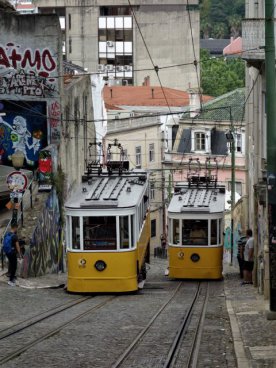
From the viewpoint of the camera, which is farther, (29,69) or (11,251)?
(29,69)

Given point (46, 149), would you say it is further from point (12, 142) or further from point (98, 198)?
point (98, 198)

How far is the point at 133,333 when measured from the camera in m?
17.0

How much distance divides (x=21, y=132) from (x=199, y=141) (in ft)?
97.4

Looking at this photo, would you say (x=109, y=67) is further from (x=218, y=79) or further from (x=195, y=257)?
(x=195, y=257)

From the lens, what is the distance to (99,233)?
23.7 meters

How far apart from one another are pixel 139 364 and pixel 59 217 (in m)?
21.5

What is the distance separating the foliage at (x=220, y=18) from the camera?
592 ft

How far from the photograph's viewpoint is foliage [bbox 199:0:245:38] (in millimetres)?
180500

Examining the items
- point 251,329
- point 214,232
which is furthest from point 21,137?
point 251,329

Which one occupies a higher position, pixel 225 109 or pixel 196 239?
pixel 225 109

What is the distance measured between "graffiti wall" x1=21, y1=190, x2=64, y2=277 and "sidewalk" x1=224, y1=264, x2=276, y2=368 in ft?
18.8

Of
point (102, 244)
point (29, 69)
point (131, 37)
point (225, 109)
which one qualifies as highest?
point (131, 37)

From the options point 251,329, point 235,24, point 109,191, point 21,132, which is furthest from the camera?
point 235,24

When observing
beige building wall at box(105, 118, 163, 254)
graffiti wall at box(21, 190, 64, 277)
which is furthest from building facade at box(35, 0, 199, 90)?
graffiti wall at box(21, 190, 64, 277)
